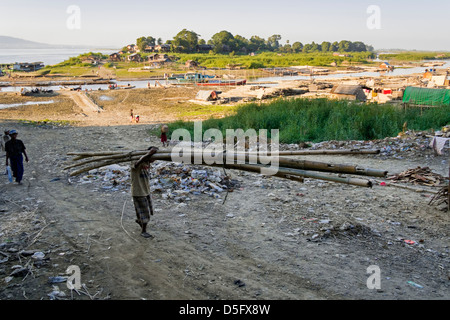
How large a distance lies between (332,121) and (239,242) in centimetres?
892

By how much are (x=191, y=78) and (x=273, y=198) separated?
1413 inches

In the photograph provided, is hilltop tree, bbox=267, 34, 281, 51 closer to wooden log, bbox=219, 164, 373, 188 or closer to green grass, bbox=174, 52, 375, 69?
green grass, bbox=174, 52, 375, 69

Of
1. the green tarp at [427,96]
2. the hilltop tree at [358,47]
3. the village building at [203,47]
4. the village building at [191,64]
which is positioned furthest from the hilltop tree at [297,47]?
the green tarp at [427,96]

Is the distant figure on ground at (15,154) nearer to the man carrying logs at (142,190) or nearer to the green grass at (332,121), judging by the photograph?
the man carrying logs at (142,190)

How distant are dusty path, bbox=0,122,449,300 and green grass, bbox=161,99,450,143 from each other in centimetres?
485

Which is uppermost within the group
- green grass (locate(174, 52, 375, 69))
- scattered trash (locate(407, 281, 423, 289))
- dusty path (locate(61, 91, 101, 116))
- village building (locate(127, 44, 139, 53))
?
village building (locate(127, 44, 139, 53))

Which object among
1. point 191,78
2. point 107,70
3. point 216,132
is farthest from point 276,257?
point 107,70

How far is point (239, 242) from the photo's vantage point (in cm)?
480

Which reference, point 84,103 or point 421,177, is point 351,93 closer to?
point 421,177

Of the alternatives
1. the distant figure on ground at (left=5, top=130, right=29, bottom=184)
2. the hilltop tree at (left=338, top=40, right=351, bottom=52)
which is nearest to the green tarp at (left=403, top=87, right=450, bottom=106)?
the distant figure on ground at (left=5, top=130, right=29, bottom=184)

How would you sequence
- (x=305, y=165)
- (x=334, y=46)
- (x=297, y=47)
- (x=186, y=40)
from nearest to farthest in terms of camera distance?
(x=305, y=165) → (x=186, y=40) → (x=297, y=47) → (x=334, y=46)

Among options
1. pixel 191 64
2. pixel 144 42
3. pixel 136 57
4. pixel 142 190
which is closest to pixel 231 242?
pixel 142 190

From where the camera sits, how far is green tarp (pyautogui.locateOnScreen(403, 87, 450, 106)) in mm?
16531

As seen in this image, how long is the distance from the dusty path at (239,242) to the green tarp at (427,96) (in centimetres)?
1222
